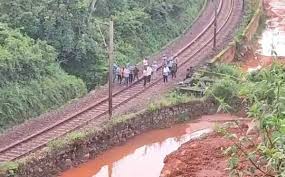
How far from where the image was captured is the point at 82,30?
30.5m

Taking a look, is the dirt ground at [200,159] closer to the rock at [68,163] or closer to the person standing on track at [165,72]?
the rock at [68,163]

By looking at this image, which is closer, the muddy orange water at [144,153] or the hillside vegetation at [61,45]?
the muddy orange water at [144,153]

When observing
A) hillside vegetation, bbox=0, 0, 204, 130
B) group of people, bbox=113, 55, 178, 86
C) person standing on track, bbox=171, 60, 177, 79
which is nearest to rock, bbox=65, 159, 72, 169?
hillside vegetation, bbox=0, 0, 204, 130

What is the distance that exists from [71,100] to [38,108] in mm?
1956

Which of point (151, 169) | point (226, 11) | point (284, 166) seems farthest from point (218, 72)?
point (284, 166)

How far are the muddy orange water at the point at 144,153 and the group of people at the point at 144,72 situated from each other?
284cm

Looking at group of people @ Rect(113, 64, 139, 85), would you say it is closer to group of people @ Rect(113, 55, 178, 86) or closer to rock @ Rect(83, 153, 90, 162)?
group of people @ Rect(113, 55, 178, 86)

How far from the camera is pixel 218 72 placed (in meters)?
31.2

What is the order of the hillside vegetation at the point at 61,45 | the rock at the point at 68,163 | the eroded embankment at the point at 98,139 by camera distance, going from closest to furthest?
the eroded embankment at the point at 98,139 → the rock at the point at 68,163 → the hillside vegetation at the point at 61,45

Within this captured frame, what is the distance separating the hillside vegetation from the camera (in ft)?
83.3

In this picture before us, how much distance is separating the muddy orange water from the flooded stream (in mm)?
12248

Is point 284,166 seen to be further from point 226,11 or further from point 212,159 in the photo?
point 226,11

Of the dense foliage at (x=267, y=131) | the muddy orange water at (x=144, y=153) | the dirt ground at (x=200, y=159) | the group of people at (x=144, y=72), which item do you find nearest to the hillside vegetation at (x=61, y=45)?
the group of people at (x=144, y=72)

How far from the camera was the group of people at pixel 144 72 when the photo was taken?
2836 centimetres
